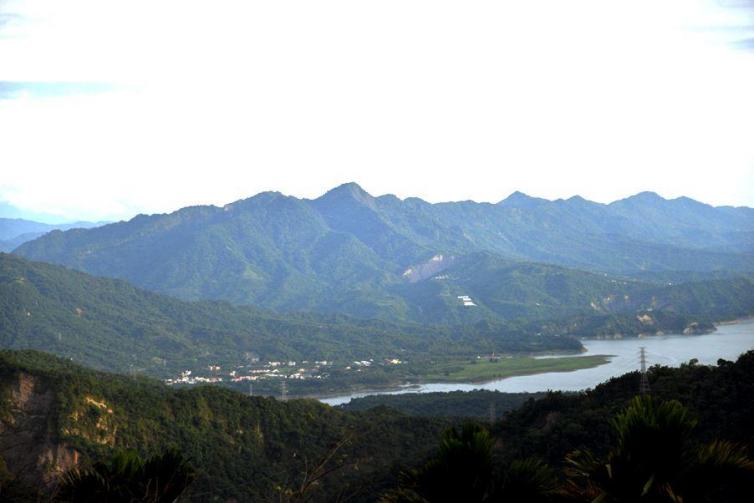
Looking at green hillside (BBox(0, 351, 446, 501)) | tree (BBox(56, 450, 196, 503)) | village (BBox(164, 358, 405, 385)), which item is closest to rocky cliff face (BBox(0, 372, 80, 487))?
green hillside (BBox(0, 351, 446, 501))

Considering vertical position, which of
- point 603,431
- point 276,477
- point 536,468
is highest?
point 536,468

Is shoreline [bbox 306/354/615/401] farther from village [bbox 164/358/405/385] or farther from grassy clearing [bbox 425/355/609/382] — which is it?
village [bbox 164/358/405/385]

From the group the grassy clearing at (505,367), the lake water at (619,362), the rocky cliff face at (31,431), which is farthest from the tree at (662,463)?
the grassy clearing at (505,367)

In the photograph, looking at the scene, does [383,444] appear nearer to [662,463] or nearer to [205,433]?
[205,433]

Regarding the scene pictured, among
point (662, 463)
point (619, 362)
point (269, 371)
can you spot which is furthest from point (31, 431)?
point (269, 371)

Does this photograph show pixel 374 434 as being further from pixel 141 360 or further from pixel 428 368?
pixel 141 360

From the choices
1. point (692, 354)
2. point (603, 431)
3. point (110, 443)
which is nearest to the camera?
point (603, 431)

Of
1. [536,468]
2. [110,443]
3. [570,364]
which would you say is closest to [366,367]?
[570,364]
